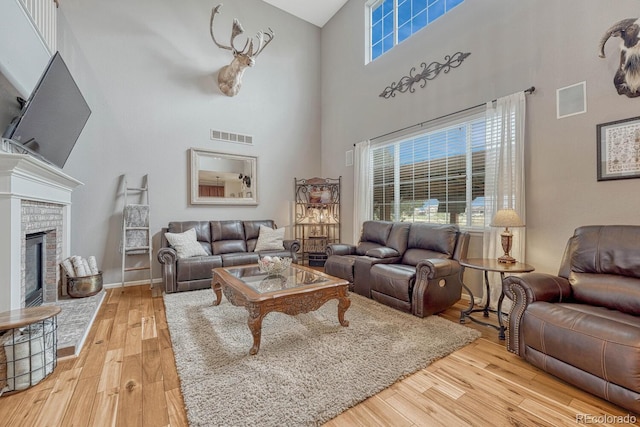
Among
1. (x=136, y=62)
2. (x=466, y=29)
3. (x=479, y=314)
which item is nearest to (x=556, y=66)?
(x=466, y=29)

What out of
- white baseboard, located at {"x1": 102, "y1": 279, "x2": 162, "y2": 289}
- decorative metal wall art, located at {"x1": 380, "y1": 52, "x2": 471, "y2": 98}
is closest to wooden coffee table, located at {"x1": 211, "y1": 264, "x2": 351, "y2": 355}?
white baseboard, located at {"x1": 102, "y1": 279, "x2": 162, "y2": 289}

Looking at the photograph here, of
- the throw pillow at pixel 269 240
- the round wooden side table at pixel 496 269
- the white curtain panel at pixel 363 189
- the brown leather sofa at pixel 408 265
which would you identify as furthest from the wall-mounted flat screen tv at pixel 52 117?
the round wooden side table at pixel 496 269

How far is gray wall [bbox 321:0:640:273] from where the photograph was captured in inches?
92.6

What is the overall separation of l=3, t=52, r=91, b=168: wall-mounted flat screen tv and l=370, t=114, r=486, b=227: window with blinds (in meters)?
3.98

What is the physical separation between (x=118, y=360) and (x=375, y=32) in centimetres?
573

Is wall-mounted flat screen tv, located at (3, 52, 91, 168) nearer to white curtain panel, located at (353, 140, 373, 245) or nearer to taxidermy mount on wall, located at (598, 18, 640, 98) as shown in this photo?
white curtain panel, located at (353, 140, 373, 245)

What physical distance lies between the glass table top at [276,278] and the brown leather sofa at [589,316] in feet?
5.11

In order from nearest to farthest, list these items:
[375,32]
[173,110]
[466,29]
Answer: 1. [466,29]
2. [173,110]
3. [375,32]

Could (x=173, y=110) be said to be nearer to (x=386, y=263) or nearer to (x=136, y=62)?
(x=136, y=62)

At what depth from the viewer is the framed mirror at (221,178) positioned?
15.2ft

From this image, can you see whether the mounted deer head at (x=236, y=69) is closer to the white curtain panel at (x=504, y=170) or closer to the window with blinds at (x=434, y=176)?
the window with blinds at (x=434, y=176)

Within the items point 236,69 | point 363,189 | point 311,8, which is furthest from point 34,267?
point 311,8

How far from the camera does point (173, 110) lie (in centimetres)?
448

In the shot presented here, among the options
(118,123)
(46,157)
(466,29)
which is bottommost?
(46,157)
